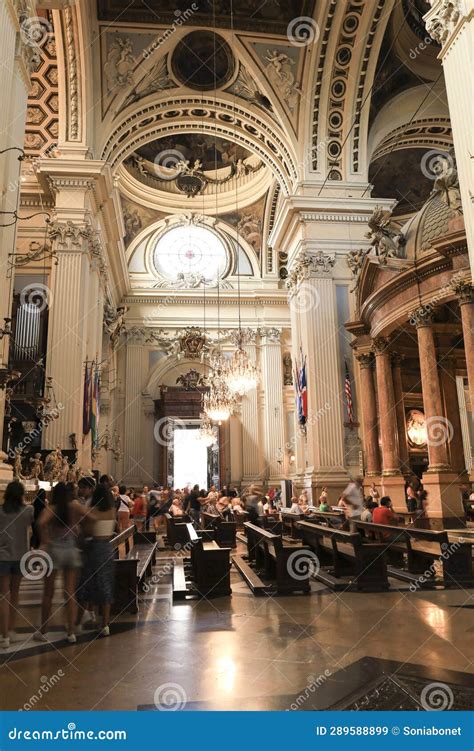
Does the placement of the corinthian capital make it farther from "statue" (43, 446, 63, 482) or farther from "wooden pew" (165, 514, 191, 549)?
"statue" (43, 446, 63, 482)

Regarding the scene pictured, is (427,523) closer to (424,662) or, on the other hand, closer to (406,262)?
(406,262)

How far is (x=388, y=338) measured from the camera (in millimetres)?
10930

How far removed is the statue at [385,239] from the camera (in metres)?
9.96

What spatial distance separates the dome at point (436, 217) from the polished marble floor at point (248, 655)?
5958 mm

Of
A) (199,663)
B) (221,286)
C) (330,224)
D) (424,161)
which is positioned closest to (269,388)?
(221,286)

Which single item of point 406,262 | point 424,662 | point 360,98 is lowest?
point 424,662

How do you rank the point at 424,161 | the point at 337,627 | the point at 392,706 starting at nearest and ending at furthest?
1. the point at 392,706
2. the point at 337,627
3. the point at 424,161

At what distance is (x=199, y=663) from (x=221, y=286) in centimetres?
1930

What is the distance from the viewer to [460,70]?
5477mm

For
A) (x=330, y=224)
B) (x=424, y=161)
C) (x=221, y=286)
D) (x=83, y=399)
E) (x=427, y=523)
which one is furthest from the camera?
(x=221, y=286)

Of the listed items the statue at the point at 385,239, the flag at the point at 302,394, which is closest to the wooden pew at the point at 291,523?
the flag at the point at 302,394

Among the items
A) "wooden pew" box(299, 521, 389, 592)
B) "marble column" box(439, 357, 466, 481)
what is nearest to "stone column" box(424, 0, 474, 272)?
"wooden pew" box(299, 521, 389, 592)

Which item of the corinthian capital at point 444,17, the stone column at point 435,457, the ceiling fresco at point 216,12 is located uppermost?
the ceiling fresco at point 216,12

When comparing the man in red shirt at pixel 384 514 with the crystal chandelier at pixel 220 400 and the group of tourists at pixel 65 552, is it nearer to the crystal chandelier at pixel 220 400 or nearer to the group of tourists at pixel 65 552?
the group of tourists at pixel 65 552
